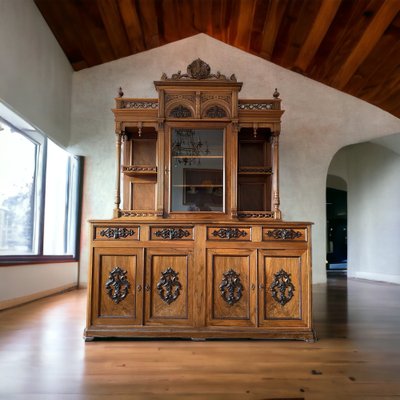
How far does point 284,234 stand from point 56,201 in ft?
13.0

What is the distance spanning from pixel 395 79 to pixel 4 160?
503cm

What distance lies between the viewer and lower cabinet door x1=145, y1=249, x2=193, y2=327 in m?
2.80

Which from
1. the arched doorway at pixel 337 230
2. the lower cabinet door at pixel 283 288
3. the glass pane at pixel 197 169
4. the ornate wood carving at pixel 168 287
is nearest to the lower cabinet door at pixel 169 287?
the ornate wood carving at pixel 168 287

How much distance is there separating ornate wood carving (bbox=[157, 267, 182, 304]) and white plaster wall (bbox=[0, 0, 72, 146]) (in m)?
2.38

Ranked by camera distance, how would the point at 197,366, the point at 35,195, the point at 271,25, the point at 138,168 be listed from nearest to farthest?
the point at 197,366 < the point at 138,168 < the point at 35,195 < the point at 271,25

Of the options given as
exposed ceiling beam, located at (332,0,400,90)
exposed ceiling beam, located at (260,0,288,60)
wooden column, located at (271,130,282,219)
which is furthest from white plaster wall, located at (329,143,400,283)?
wooden column, located at (271,130,282,219)

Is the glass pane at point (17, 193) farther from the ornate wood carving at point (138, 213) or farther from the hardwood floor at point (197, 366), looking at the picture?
the ornate wood carving at point (138, 213)

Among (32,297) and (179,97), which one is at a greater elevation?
(179,97)

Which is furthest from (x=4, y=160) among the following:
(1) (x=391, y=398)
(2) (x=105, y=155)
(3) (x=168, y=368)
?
(1) (x=391, y=398)

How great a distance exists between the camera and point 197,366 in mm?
2199

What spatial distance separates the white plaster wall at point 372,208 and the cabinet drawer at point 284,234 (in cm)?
575

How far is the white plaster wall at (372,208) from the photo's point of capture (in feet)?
26.0

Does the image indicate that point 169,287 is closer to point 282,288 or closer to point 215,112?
point 282,288

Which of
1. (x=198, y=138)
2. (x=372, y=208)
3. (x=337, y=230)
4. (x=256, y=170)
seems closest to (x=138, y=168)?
(x=198, y=138)
